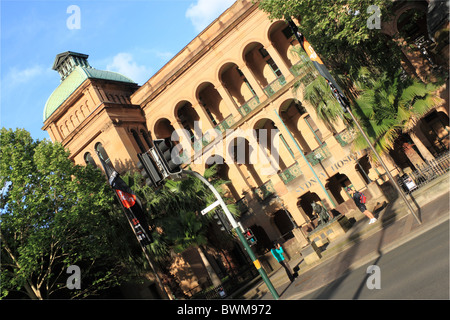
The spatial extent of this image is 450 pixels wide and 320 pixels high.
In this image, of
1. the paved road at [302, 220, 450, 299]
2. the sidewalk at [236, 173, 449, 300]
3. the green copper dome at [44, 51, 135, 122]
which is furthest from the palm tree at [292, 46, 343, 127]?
the green copper dome at [44, 51, 135, 122]

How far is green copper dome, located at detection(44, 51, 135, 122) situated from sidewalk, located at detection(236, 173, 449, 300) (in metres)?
23.8

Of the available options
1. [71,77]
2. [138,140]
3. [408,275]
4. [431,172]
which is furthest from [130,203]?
[71,77]

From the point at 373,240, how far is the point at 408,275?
20.1 feet

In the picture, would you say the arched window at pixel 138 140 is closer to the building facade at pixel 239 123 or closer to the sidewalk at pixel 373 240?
the building facade at pixel 239 123

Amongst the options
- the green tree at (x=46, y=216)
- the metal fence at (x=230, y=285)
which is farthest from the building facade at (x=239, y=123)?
the green tree at (x=46, y=216)

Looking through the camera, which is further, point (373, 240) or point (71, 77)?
point (71, 77)

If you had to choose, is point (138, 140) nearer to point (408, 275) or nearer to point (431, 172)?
point (431, 172)

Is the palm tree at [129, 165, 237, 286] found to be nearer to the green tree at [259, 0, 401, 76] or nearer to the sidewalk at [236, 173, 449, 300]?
→ the sidewalk at [236, 173, 449, 300]

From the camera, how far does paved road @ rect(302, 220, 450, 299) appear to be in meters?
7.46

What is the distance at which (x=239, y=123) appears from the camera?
1109 inches

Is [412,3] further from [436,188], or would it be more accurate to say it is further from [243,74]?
[243,74]
